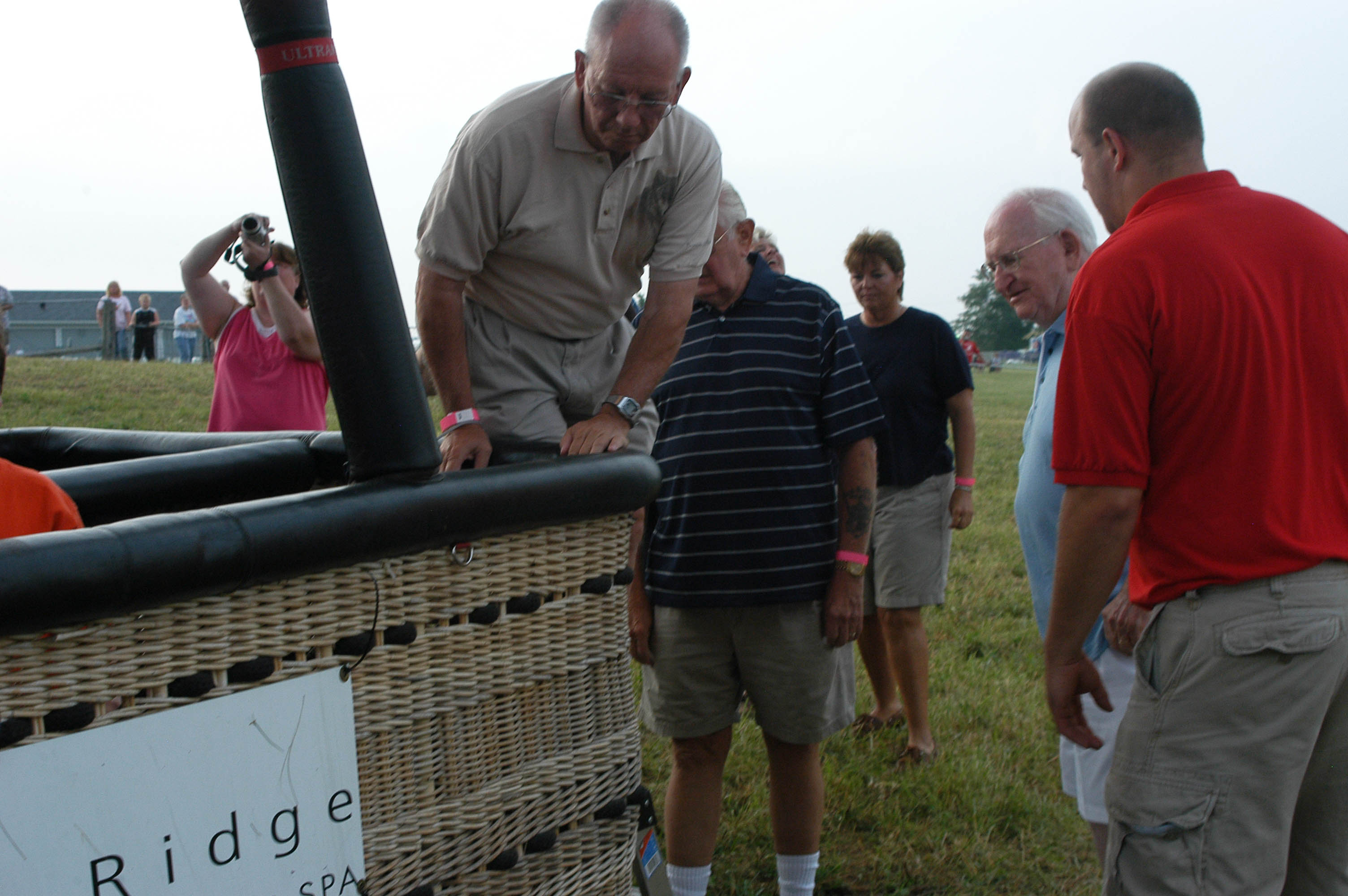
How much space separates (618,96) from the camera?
192cm

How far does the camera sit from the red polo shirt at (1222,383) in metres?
1.77

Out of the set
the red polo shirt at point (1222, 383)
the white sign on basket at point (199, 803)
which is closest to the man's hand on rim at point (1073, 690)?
the red polo shirt at point (1222, 383)

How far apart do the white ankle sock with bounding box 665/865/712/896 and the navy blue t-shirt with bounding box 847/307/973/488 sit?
184cm

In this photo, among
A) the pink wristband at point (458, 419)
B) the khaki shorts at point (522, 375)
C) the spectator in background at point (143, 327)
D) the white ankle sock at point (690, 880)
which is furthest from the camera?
the spectator in background at point (143, 327)

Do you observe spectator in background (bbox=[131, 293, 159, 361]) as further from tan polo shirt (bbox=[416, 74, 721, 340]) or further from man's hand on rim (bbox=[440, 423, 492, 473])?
man's hand on rim (bbox=[440, 423, 492, 473])

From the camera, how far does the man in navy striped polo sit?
8.99 feet

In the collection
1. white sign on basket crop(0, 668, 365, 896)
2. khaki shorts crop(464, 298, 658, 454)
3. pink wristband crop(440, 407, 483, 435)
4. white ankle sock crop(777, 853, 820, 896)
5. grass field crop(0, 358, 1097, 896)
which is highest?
khaki shorts crop(464, 298, 658, 454)

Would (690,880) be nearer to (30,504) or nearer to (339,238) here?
(30,504)

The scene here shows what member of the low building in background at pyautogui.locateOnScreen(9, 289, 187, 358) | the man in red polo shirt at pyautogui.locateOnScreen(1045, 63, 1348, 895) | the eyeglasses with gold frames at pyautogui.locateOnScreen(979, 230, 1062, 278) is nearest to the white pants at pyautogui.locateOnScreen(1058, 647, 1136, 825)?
the man in red polo shirt at pyautogui.locateOnScreen(1045, 63, 1348, 895)

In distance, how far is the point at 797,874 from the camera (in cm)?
281

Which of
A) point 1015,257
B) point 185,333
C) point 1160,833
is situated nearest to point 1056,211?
point 1015,257

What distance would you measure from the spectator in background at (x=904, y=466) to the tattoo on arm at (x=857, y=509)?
4.28ft

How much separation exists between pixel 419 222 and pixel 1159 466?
1381 millimetres

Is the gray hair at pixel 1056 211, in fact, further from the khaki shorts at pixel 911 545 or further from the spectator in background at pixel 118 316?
the spectator in background at pixel 118 316
